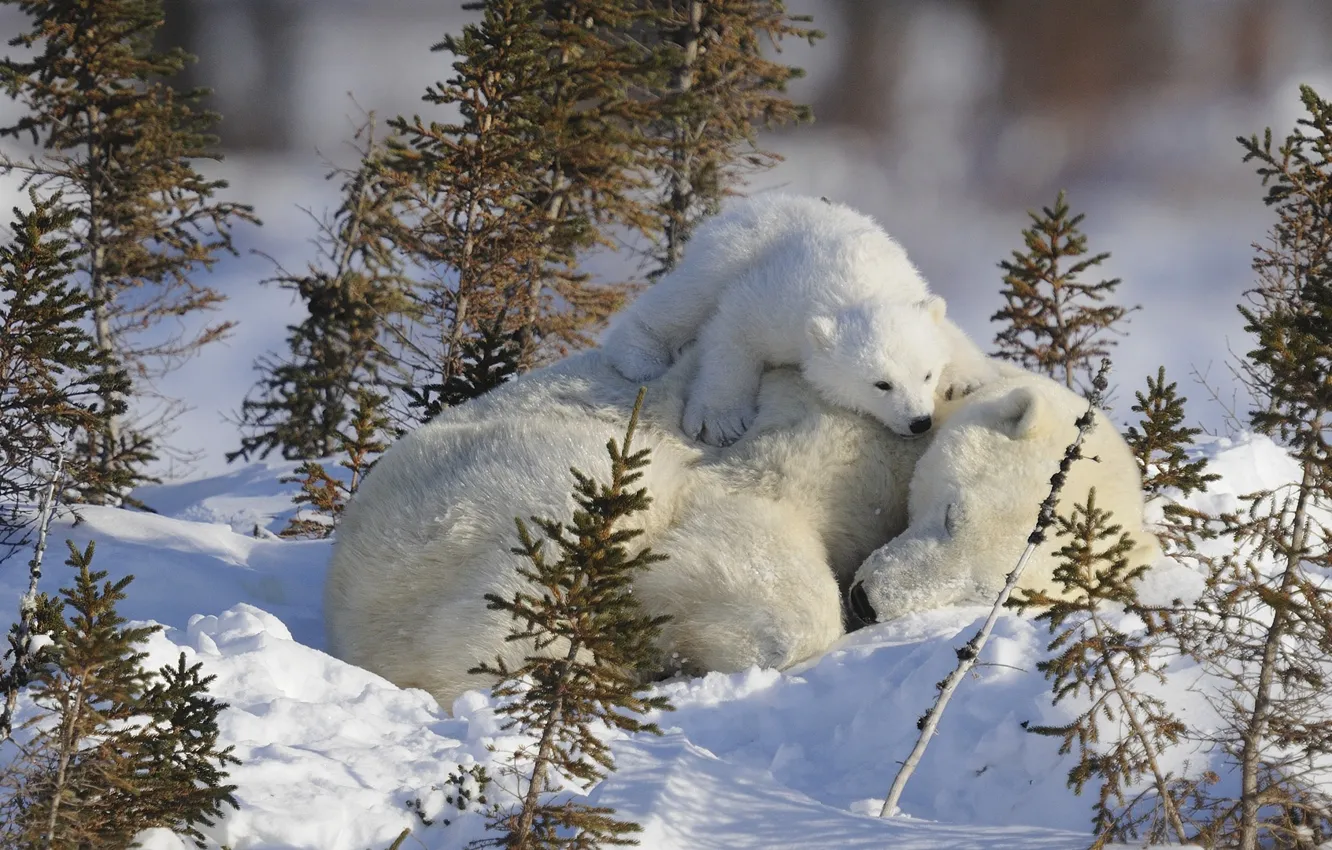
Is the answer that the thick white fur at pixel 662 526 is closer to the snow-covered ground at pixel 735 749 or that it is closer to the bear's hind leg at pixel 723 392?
the bear's hind leg at pixel 723 392

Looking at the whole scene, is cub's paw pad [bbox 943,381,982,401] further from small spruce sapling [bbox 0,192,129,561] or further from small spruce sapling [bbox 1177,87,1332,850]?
small spruce sapling [bbox 0,192,129,561]

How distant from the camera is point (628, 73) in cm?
1402

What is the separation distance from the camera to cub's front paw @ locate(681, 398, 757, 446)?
18.0ft

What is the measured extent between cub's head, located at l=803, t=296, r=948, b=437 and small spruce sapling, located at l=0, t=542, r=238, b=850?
10.3 feet

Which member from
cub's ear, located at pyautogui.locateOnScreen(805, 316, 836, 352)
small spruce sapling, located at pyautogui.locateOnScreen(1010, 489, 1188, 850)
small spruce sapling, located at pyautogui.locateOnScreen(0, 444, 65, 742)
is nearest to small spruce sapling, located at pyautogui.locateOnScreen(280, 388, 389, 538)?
cub's ear, located at pyautogui.locateOnScreen(805, 316, 836, 352)

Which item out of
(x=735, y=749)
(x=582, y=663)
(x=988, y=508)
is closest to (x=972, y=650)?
(x=735, y=749)

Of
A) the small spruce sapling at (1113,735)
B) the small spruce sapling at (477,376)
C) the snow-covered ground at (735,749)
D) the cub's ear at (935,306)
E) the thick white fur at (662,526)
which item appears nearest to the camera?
the snow-covered ground at (735,749)

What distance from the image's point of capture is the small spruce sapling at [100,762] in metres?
2.73

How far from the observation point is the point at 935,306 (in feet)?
18.6

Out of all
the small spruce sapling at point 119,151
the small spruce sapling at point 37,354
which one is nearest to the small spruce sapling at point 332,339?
the small spruce sapling at point 119,151

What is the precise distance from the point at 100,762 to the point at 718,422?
3.20 meters

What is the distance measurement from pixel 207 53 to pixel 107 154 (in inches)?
127

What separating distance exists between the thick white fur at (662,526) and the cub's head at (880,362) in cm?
15

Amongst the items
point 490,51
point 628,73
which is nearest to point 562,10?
point 628,73
